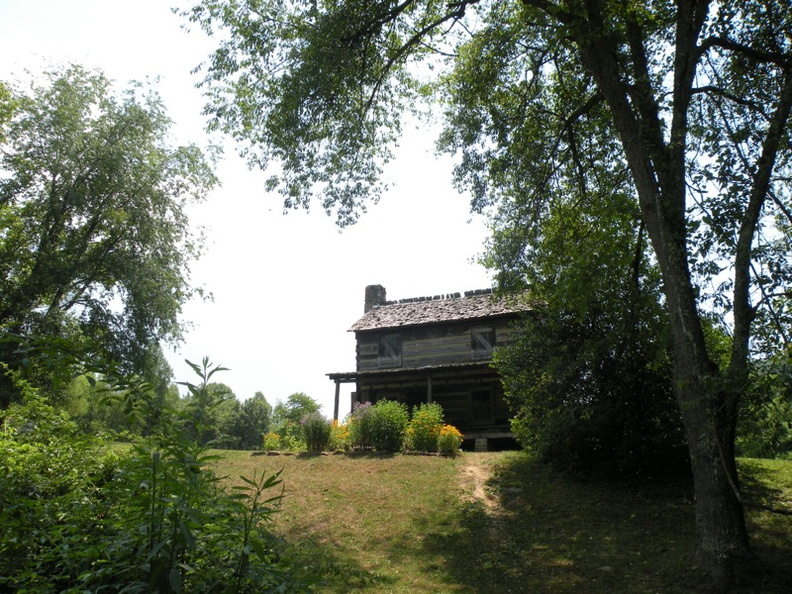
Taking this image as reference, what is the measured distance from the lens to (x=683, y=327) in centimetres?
822

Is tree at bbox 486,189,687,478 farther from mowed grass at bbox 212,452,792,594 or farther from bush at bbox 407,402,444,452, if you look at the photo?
bush at bbox 407,402,444,452

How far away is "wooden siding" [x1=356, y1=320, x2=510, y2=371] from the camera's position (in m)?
24.0

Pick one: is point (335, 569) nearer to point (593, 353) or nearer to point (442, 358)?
point (593, 353)

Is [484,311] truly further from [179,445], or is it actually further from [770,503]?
[179,445]

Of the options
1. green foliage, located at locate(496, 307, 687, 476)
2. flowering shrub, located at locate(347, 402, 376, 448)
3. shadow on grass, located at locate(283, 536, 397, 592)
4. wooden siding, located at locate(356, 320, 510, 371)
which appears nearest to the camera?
shadow on grass, located at locate(283, 536, 397, 592)

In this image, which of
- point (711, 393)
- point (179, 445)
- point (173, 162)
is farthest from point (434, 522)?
point (173, 162)

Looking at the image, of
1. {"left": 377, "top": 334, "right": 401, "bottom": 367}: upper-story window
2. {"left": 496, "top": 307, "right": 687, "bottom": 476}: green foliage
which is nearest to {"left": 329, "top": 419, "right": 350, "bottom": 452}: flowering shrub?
{"left": 496, "top": 307, "right": 687, "bottom": 476}: green foliage

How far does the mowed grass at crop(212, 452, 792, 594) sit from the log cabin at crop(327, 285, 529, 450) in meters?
7.95

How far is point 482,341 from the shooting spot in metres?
24.0

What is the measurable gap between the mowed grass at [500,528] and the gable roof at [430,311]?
31.5ft

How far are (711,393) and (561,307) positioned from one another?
5.99 metres

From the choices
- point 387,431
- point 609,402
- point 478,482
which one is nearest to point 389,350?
point 387,431

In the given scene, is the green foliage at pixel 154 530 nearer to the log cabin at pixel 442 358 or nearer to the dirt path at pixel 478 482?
the dirt path at pixel 478 482

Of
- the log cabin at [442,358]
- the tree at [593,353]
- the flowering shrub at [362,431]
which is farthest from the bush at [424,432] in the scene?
the log cabin at [442,358]
